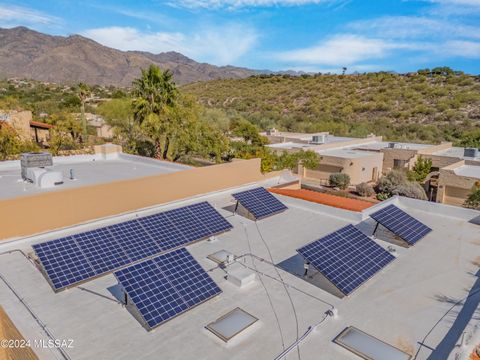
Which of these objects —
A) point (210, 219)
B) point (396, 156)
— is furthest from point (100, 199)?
point (396, 156)

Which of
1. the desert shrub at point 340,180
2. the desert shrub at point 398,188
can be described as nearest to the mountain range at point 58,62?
the desert shrub at point 340,180

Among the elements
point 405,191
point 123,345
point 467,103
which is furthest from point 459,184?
point 467,103

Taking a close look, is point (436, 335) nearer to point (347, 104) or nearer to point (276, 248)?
point (276, 248)

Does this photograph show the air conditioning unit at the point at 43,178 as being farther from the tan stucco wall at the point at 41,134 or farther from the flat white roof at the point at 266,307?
the tan stucco wall at the point at 41,134

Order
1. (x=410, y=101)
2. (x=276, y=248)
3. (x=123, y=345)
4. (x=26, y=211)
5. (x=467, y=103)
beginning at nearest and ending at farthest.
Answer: (x=123, y=345)
(x=26, y=211)
(x=276, y=248)
(x=467, y=103)
(x=410, y=101)

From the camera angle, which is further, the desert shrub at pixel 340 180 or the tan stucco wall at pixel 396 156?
the tan stucco wall at pixel 396 156
